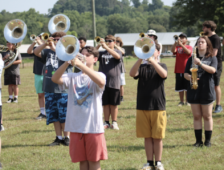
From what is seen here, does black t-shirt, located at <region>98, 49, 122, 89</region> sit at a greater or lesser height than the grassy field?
greater

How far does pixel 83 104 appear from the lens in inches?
148

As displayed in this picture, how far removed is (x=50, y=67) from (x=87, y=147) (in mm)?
2496

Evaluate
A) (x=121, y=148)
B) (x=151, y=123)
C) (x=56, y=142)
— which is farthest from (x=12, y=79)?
(x=151, y=123)

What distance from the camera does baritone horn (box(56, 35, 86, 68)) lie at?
11.1 feet

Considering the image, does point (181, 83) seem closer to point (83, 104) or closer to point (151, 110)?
point (151, 110)

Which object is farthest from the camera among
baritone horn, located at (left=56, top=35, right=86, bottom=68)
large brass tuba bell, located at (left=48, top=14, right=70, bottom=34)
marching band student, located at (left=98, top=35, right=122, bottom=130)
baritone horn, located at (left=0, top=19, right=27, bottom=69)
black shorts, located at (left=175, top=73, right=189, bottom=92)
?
black shorts, located at (left=175, top=73, right=189, bottom=92)

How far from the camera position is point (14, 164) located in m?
5.13

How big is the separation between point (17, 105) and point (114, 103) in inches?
203

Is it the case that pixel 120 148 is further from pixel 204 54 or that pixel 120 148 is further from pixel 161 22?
pixel 161 22

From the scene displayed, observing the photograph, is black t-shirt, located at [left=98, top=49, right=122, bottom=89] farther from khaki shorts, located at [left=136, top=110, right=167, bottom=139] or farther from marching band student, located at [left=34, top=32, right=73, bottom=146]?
khaki shorts, located at [left=136, top=110, right=167, bottom=139]

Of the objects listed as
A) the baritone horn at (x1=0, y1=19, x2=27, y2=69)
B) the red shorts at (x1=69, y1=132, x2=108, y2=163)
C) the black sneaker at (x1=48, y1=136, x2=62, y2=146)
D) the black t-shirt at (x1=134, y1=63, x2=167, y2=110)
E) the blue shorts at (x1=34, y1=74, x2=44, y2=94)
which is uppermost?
the baritone horn at (x1=0, y1=19, x2=27, y2=69)

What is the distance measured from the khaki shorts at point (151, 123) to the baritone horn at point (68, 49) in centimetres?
156

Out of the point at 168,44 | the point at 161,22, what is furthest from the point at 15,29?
the point at 161,22

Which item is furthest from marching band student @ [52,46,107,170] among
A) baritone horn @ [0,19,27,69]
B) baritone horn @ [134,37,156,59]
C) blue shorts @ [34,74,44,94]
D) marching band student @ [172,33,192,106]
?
marching band student @ [172,33,192,106]
